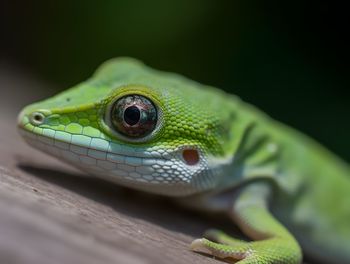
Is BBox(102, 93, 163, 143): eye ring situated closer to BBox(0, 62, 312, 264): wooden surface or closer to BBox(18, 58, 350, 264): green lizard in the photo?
BBox(18, 58, 350, 264): green lizard

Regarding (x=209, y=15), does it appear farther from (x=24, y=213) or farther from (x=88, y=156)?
(x=24, y=213)

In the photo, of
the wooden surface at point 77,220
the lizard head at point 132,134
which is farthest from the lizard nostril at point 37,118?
the wooden surface at point 77,220

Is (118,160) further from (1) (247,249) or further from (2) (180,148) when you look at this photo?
(1) (247,249)

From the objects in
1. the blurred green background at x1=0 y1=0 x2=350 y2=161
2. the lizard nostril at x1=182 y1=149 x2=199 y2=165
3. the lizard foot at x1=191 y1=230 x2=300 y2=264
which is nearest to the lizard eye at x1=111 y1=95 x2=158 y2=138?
the lizard nostril at x1=182 y1=149 x2=199 y2=165

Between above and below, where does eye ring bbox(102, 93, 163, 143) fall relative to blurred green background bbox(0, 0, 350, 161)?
below

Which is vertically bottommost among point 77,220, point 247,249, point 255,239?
point 77,220

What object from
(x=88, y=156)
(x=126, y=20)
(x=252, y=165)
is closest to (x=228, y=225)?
(x=252, y=165)

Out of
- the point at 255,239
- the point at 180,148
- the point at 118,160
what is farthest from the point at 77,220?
the point at 255,239
